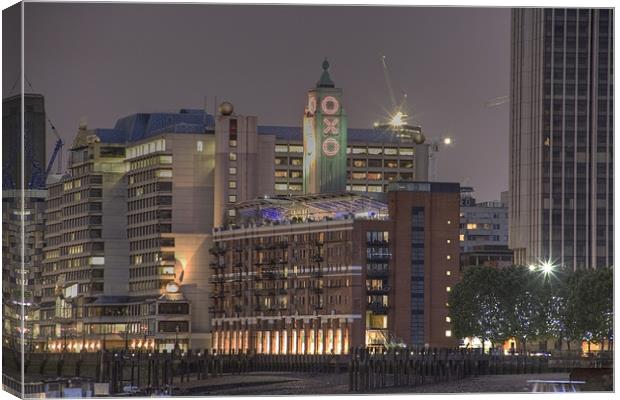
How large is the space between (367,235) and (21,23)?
115m

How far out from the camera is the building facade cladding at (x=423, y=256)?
19188 centimetres

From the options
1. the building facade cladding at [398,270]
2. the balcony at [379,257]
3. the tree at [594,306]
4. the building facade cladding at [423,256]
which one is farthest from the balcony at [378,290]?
the tree at [594,306]

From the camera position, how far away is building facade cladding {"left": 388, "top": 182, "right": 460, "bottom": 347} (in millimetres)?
191875

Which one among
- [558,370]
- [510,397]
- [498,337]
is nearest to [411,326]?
[498,337]

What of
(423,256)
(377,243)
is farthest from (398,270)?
(377,243)

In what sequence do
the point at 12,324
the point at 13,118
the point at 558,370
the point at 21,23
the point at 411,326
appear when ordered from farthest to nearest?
the point at 411,326
the point at 558,370
the point at 12,324
the point at 13,118
the point at 21,23

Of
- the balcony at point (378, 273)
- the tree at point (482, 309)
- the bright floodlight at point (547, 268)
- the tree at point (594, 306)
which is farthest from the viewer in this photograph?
the balcony at point (378, 273)

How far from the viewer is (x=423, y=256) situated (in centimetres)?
19300

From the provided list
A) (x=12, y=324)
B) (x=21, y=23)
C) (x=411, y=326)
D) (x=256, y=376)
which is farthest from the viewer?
(x=411, y=326)

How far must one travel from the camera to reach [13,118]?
90.9 m

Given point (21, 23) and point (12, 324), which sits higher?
point (21, 23)

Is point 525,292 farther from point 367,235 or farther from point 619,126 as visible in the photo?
point 619,126

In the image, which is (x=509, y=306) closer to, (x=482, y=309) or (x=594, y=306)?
(x=482, y=309)

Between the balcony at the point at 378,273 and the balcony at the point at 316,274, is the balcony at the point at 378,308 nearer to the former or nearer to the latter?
the balcony at the point at 378,273
